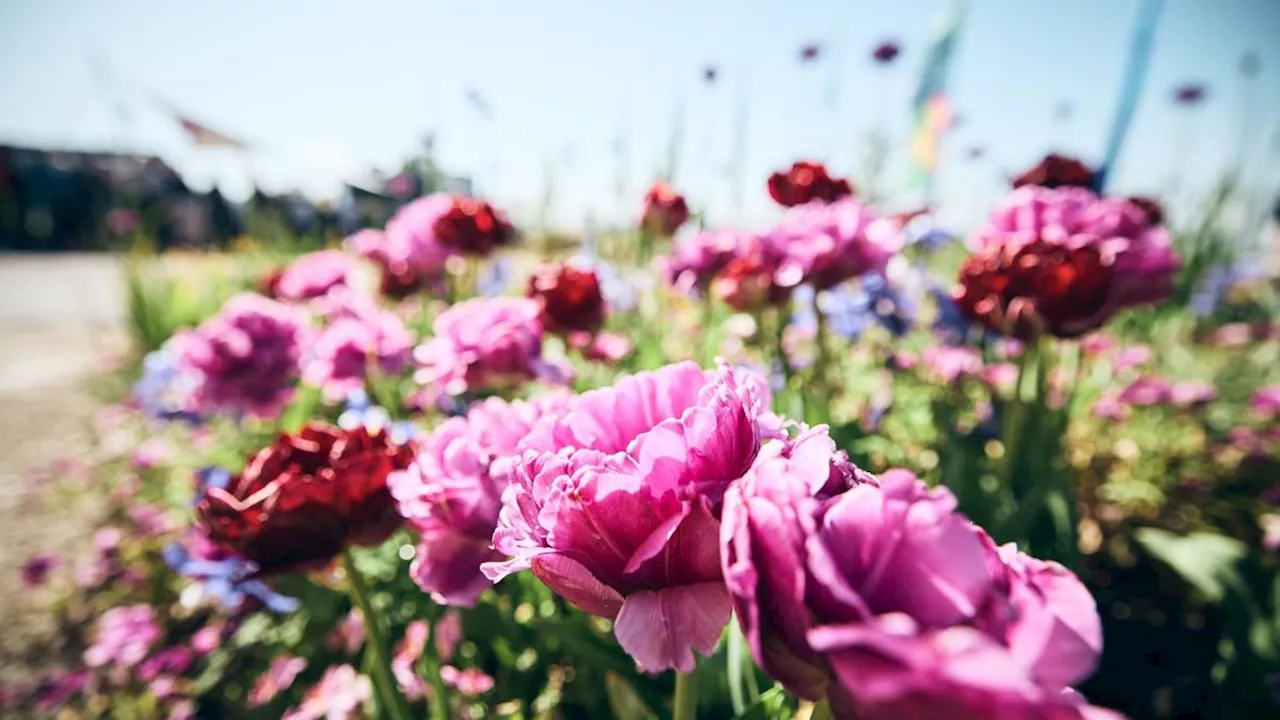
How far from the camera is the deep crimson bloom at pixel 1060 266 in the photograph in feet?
3.23

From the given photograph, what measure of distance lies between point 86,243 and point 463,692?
1619cm

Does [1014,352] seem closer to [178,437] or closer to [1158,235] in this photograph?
[1158,235]

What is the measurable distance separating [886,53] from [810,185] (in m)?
1.91

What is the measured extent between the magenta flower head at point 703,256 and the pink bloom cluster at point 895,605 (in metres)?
1.20

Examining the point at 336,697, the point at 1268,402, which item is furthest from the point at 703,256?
the point at 1268,402

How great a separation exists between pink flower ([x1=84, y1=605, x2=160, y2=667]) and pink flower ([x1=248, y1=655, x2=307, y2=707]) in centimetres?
50

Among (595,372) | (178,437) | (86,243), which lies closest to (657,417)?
(595,372)

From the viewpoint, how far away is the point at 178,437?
2.75 metres

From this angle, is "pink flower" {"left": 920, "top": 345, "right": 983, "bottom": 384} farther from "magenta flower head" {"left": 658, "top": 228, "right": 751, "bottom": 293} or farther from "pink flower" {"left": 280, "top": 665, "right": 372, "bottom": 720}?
"pink flower" {"left": 280, "top": 665, "right": 372, "bottom": 720}

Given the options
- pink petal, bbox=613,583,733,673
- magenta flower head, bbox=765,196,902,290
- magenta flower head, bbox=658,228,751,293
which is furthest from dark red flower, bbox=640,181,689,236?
pink petal, bbox=613,583,733,673

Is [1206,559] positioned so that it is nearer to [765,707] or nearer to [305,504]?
[765,707]

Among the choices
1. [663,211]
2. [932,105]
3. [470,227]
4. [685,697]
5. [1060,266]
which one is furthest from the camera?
[932,105]

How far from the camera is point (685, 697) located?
501 millimetres

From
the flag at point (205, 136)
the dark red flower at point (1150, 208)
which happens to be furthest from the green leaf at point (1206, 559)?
the flag at point (205, 136)
